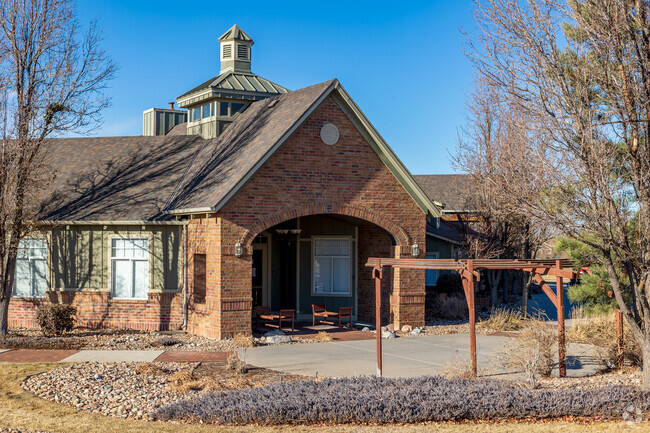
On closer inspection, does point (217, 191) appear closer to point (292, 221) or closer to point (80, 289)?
point (292, 221)

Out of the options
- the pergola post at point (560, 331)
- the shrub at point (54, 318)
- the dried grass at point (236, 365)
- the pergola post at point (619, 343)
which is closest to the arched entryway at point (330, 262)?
the shrub at point (54, 318)

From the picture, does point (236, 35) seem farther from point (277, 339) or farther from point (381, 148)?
point (277, 339)

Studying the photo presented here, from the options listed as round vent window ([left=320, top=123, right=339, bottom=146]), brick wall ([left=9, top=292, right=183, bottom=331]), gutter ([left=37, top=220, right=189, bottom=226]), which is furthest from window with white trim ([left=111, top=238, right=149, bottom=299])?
round vent window ([left=320, top=123, right=339, bottom=146])

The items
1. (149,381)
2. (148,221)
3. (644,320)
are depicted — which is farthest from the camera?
(148,221)

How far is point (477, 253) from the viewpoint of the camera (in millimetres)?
22625

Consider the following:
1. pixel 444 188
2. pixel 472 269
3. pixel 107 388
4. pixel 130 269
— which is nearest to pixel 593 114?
pixel 472 269

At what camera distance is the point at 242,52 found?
84.9 ft

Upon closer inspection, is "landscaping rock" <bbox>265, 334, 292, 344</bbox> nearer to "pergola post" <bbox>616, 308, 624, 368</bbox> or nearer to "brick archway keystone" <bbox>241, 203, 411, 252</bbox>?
"brick archway keystone" <bbox>241, 203, 411, 252</bbox>

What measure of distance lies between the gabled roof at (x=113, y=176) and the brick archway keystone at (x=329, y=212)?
3213 millimetres

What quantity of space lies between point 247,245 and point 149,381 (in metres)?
5.74

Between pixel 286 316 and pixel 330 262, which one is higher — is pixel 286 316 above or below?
below

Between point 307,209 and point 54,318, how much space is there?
7009 mm

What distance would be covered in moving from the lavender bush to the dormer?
1764 cm

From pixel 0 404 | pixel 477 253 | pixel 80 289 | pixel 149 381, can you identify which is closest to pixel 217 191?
pixel 80 289
